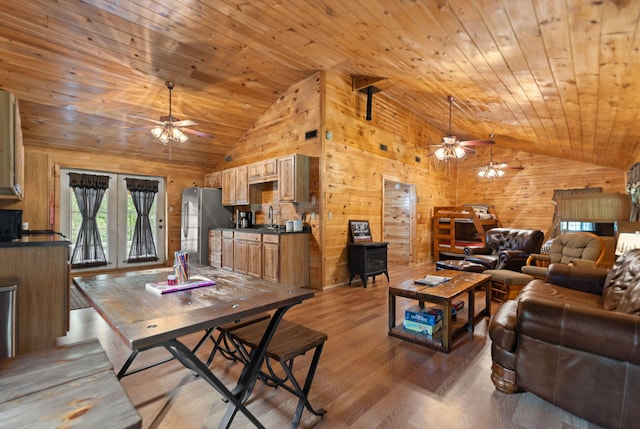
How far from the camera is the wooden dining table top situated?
128 centimetres

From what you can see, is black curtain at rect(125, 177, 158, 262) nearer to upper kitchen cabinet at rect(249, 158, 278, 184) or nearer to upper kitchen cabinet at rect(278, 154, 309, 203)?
upper kitchen cabinet at rect(249, 158, 278, 184)

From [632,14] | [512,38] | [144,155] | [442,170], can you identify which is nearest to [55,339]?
[144,155]

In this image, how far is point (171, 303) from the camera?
63.9 inches

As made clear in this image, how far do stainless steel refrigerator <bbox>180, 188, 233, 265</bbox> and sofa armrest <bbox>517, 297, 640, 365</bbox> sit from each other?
5.94 meters

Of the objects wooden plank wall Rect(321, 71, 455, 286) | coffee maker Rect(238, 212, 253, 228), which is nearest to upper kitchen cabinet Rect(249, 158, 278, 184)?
coffee maker Rect(238, 212, 253, 228)

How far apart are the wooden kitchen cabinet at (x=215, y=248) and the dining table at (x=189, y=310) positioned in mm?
4158

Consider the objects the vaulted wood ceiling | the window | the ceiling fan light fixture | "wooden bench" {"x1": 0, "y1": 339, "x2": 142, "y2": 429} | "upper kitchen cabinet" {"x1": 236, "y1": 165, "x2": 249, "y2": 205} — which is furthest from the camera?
the ceiling fan light fixture

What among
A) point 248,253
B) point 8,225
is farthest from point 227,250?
point 8,225

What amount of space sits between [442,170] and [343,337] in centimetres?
701

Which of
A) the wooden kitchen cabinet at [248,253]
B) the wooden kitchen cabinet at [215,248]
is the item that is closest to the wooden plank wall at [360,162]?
the wooden kitchen cabinet at [248,253]

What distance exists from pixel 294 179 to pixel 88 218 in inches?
170

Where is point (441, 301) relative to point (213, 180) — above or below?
below

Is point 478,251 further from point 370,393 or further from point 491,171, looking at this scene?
point 370,393

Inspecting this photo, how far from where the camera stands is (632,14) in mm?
1998
